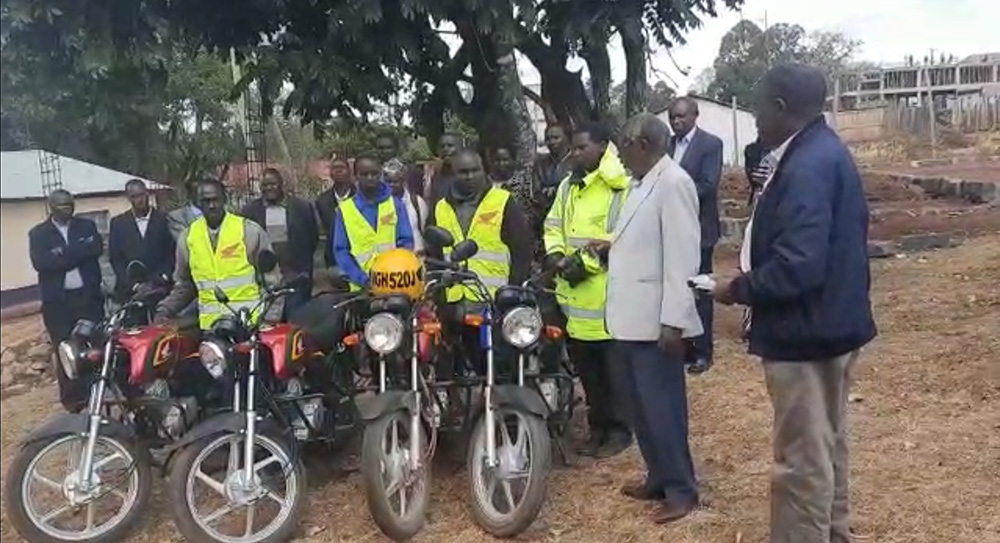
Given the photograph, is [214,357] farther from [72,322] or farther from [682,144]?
[682,144]

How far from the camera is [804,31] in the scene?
5.23 metres

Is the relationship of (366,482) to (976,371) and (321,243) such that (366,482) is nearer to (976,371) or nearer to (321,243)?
(321,243)

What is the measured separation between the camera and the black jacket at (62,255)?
2.79 m

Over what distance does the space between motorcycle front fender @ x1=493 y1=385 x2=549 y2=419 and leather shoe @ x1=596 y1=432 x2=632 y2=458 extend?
0.90 m

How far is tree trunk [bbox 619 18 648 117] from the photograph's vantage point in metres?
5.61

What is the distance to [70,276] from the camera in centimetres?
345

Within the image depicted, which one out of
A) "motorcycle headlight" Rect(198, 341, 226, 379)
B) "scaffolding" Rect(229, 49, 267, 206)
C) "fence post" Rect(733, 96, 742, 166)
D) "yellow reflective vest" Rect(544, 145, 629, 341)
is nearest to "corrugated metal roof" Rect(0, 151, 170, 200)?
"motorcycle headlight" Rect(198, 341, 226, 379)

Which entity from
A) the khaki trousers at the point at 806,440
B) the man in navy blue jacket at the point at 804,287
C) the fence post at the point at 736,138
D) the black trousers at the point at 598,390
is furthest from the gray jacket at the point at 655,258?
the fence post at the point at 736,138

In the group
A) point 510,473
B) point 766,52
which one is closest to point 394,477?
point 510,473

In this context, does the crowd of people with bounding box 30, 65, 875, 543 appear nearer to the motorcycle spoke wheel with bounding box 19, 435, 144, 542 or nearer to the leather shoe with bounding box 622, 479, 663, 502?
the leather shoe with bounding box 622, 479, 663, 502

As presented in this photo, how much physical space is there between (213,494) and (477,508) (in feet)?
2.98

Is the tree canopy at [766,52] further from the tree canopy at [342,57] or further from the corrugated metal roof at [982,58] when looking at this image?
the corrugated metal roof at [982,58]

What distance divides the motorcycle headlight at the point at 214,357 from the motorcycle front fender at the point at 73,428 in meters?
0.34

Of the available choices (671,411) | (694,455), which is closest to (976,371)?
(694,455)
